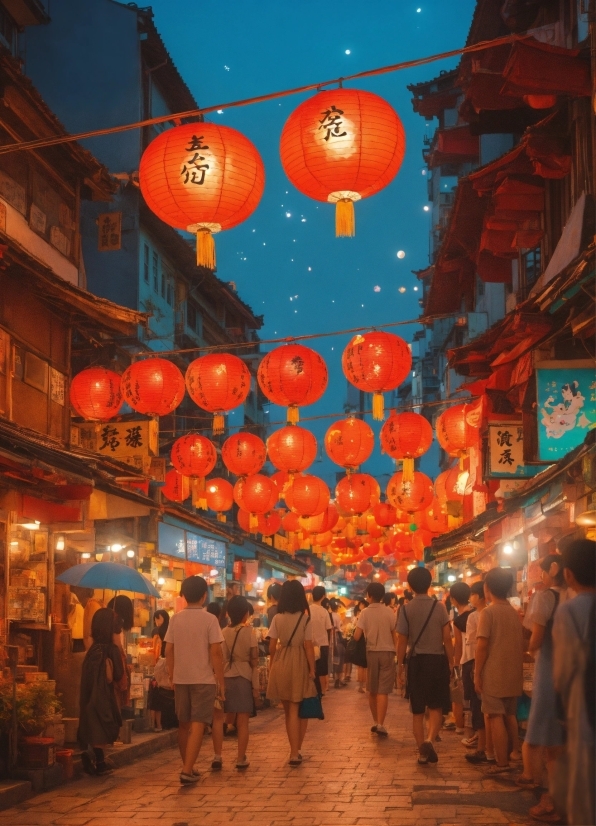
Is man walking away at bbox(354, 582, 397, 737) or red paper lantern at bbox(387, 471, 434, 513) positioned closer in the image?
man walking away at bbox(354, 582, 397, 737)

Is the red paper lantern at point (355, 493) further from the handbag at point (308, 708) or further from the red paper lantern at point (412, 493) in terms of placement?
the handbag at point (308, 708)

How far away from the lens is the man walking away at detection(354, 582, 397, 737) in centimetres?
1580

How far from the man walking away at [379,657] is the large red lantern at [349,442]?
4.79m

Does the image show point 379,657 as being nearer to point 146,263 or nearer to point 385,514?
point 385,514

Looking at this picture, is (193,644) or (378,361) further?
(378,361)

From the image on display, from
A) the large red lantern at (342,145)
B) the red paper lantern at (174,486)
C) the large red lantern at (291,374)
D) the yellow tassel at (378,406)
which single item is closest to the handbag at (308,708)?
the yellow tassel at (378,406)

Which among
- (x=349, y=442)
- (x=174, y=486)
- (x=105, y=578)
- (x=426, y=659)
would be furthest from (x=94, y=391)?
(x=174, y=486)

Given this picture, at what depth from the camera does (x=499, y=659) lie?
11.2m

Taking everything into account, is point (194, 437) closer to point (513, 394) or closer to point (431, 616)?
point (513, 394)

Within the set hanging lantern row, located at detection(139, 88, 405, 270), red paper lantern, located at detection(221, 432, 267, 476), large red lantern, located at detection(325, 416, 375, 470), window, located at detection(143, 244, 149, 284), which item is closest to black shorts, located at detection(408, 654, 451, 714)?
hanging lantern row, located at detection(139, 88, 405, 270)

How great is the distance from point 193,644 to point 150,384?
6.25 m

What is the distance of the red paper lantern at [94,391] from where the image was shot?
1786cm

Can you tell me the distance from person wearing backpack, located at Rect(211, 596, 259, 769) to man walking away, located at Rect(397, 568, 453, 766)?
202 centimetres

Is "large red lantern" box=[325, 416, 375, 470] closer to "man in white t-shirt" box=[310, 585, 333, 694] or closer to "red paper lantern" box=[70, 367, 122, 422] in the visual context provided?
"man in white t-shirt" box=[310, 585, 333, 694]
